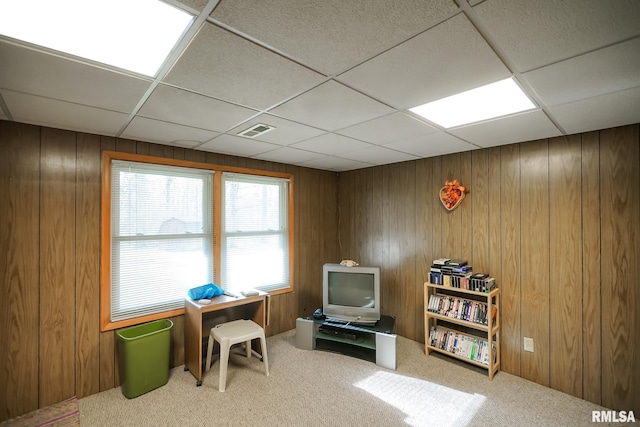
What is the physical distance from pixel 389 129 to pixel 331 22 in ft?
4.71

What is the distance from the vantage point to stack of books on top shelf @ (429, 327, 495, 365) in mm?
2939

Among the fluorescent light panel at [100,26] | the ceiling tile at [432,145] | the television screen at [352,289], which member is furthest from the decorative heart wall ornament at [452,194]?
the fluorescent light panel at [100,26]

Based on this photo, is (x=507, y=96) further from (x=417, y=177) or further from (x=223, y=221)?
(x=223, y=221)

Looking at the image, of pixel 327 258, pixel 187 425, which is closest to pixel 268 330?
pixel 327 258

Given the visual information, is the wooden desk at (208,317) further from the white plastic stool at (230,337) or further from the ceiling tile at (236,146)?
the ceiling tile at (236,146)

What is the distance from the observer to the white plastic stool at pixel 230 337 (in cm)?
268

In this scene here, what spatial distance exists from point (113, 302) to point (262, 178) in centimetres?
205

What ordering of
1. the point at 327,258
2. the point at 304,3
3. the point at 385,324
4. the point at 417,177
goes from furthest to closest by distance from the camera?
the point at 327,258
the point at 417,177
the point at 385,324
the point at 304,3

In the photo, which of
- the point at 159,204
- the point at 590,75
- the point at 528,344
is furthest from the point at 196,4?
the point at 528,344

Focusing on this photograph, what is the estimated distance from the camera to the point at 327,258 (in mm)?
4547

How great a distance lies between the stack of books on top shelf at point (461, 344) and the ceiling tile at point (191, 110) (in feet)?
9.84

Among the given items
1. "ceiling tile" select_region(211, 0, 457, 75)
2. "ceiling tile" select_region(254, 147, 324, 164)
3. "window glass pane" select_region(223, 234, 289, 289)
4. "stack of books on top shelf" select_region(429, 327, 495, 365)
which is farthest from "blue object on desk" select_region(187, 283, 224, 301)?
"ceiling tile" select_region(211, 0, 457, 75)

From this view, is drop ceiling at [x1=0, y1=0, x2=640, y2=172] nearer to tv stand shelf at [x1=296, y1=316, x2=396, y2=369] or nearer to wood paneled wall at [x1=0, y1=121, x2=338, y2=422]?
wood paneled wall at [x1=0, y1=121, x2=338, y2=422]

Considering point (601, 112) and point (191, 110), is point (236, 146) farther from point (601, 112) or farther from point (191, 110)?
point (601, 112)
